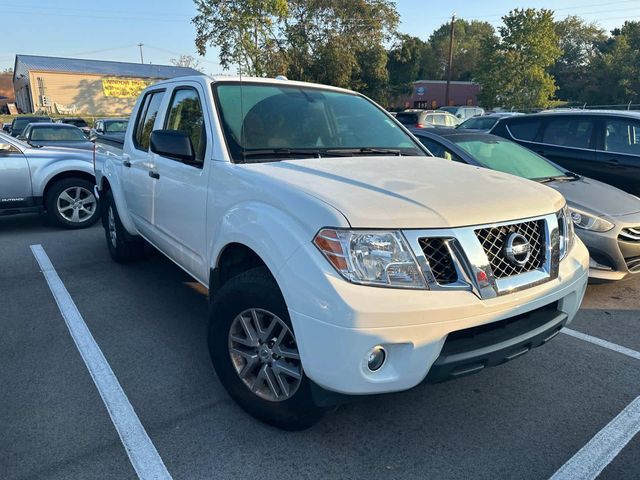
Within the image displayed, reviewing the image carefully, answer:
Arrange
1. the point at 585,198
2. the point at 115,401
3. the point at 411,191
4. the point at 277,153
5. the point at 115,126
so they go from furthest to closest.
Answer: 1. the point at 115,126
2. the point at 585,198
3. the point at 277,153
4. the point at 115,401
5. the point at 411,191

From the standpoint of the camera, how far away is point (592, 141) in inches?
272

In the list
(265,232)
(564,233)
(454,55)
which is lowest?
(564,233)

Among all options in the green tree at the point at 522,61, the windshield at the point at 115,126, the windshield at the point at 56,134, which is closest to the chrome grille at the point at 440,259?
the windshield at the point at 56,134

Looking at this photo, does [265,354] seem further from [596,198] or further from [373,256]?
[596,198]

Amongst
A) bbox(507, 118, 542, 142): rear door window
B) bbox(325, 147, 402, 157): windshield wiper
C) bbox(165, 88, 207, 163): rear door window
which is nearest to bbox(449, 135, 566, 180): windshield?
bbox(507, 118, 542, 142): rear door window

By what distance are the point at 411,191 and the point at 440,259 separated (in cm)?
44

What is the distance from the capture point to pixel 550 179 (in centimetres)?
543

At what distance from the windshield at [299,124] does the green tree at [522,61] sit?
33.5m

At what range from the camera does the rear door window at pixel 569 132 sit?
700cm

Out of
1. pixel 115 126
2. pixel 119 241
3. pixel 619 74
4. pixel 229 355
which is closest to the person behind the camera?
pixel 229 355

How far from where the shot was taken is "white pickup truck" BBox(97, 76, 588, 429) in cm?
213

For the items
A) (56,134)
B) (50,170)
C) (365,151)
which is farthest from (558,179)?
(56,134)

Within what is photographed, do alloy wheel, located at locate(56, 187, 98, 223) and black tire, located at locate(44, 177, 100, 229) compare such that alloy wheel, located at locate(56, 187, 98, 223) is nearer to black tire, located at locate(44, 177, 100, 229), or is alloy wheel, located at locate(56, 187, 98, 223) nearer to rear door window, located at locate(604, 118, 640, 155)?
black tire, located at locate(44, 177, 100, 229)

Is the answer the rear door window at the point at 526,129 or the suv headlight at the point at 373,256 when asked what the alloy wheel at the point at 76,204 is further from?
the rear door window at the point at 526,129
